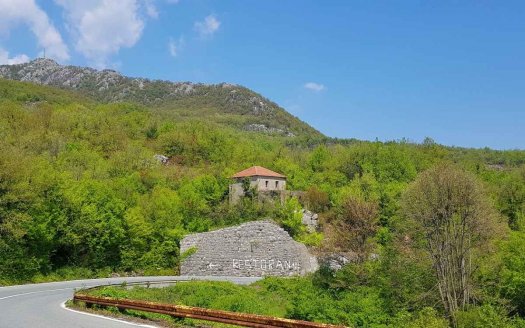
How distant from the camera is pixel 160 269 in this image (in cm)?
4378

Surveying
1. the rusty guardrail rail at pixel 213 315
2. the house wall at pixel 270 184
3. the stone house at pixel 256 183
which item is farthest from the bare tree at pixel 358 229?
the house wall at pixel 270 184

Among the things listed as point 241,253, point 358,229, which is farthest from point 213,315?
point 241,253

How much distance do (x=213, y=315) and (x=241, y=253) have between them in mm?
32048

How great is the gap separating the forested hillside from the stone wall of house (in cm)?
272

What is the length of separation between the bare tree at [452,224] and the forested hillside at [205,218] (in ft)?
1.18

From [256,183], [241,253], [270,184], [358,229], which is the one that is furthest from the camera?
[270,184]

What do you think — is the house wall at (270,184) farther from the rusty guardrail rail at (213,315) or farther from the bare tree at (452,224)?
the rusty guardrail rail at (213,315)

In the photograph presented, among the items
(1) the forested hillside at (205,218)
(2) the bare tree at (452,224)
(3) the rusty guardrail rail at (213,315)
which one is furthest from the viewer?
(1) the forested hillside at (205,218)

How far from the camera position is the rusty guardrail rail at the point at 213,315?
33.9 feet

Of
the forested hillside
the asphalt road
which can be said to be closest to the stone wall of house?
the forested hillside

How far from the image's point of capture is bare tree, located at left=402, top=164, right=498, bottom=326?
2636 cm

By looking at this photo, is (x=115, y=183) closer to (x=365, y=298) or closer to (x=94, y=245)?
(x=94, y=245)

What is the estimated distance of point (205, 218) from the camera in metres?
51.1

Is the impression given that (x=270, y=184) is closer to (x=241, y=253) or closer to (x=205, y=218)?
(x=205, y=218)
